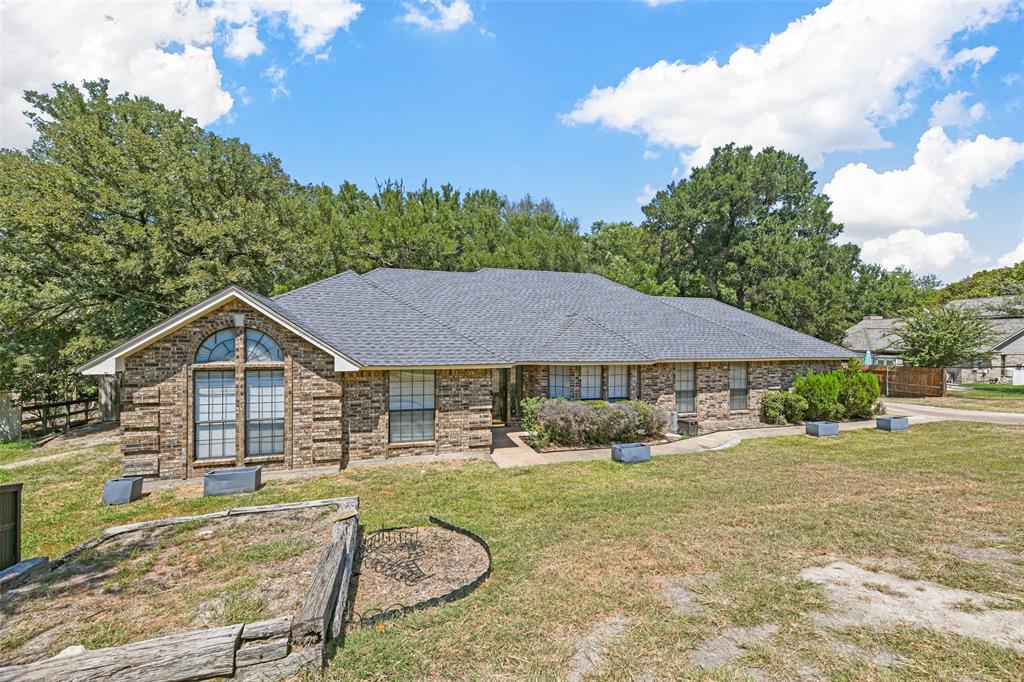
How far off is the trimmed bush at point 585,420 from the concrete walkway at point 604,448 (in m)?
0.56

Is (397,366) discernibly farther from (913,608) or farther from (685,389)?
(685,389)

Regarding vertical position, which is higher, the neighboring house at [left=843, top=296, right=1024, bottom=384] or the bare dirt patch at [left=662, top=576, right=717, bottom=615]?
the neighboring house at [left=843, top=296, right=1024, bottom=384]

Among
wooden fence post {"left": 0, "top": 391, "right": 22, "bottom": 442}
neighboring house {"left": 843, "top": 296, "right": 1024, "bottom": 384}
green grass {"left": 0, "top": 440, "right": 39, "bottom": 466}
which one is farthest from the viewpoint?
neighboring house {"left": 843, "top": 296, "right": 1024, "bottom": 384}

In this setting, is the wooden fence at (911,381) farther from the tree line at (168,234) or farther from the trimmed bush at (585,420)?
the trimmed bush at (585,420)

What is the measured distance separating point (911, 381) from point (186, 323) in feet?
123

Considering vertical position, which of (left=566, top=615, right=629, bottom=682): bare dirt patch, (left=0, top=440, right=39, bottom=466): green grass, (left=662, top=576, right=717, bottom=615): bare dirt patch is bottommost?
(left=0, top=440, right=39, bottom=466): green grass

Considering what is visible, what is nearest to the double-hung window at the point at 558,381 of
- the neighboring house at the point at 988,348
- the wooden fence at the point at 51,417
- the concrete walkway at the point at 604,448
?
the concrete walkway at the point at 604,448

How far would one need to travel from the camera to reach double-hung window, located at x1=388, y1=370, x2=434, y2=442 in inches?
522

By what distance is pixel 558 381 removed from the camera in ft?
52.6

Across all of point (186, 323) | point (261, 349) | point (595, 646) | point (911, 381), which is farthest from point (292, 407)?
point (911, 381)

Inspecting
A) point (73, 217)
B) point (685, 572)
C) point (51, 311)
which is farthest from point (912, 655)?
point (51, 311)

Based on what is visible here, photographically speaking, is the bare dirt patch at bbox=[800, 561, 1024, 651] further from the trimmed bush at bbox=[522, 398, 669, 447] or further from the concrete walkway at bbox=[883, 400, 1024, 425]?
the concrete walkway at bbox=[883, 400, 1024, 425]

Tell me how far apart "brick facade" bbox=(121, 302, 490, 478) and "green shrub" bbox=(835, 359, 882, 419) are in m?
15.1

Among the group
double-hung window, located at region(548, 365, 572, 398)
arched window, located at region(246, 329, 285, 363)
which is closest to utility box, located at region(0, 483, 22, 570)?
arched window, located at region(246, 329, 285, 363)
